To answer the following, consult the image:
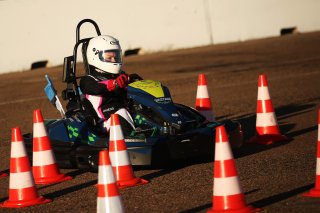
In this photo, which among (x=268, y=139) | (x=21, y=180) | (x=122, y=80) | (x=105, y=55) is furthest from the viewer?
(x=268, y=139)

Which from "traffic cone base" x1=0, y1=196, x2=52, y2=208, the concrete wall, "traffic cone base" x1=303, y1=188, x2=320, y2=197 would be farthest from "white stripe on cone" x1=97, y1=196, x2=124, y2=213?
the concrete wall

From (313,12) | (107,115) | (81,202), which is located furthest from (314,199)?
(313,12)

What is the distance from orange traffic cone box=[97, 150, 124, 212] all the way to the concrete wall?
534 inches

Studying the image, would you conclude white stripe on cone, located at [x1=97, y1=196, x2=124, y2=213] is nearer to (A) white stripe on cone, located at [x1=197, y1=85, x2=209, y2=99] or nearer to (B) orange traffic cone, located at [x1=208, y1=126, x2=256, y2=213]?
(B) orange traffic cone, located at [x1=208, y1=126, x2=256, y2=213]

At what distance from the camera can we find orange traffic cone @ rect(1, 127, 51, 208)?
843 cm

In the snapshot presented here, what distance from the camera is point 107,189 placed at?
7152 mm

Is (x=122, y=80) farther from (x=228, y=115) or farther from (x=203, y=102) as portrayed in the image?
(x=228, y=115)

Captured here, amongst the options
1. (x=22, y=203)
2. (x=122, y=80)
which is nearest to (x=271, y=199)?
(x=22, y=203)

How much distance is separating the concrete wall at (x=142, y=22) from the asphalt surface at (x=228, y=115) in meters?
0.29

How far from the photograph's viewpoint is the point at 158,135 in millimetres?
9953

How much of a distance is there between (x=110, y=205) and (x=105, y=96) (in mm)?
3557

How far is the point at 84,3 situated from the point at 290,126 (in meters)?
9.66

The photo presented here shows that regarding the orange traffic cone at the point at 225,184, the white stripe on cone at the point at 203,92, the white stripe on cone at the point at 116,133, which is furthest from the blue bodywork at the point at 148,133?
the orange traffic cone at the point at 225,184

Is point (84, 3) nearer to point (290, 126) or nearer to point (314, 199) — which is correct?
point (290, 126)
